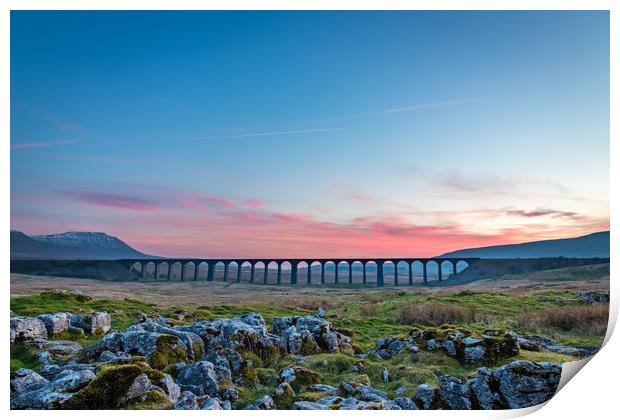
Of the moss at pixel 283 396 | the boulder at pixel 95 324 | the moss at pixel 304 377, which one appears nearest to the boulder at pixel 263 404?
the moss at pixel 283 396

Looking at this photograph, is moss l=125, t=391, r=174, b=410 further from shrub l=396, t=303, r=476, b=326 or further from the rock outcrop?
shrub l=396, t=303, r=476, b=326

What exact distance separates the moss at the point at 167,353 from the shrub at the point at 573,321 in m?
22.0

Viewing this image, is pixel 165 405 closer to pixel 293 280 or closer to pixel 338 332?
pixel 338 332

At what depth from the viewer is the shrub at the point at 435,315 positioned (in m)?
32.1

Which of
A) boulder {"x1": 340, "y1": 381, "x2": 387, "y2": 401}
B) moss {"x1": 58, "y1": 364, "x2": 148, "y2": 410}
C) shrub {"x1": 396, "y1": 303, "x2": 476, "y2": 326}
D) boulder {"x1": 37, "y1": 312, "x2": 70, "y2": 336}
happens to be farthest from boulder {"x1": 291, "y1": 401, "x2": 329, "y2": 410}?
shrub {"x1": 396, "y1": 303, "x2": 476, "y2": 326}

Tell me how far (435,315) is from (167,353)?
68.8 feet

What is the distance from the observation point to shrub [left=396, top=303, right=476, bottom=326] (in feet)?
105

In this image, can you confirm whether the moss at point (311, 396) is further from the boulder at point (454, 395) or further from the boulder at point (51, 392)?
the boulder at point (51, 392)

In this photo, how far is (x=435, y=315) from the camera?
3278cm
